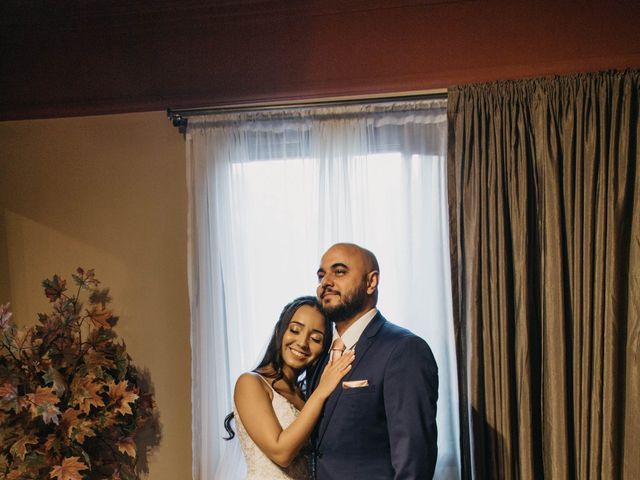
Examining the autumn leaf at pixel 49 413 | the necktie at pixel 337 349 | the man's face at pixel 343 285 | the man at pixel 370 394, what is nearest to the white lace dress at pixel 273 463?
the man at pixel 370 394

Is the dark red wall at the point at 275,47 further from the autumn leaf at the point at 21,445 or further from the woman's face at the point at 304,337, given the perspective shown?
the autumn leaf at the point at 21,445

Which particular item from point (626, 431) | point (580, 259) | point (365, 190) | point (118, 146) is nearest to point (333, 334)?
point (365, 190)

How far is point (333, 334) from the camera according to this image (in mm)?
2582

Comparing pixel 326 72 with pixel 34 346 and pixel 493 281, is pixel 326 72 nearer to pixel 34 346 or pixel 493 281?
pixel 493 281

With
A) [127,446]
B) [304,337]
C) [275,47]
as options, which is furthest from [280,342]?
[275,47]

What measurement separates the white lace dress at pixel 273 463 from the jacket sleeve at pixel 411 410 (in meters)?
0.41

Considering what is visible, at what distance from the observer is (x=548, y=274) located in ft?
9.05

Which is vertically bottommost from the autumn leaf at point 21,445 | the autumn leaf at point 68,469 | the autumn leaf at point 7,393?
the autumn leaf at point 68,469

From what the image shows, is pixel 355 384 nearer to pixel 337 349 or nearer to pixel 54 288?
pixel 337 349

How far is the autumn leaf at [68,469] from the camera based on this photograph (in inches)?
106

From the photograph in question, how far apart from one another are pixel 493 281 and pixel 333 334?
0.73 metres

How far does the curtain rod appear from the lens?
2.95 metres

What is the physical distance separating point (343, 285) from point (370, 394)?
0.40 m

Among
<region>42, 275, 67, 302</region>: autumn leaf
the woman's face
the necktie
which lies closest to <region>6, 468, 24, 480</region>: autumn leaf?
<region>42, 275, 67, 302</region>: autumn leaf
